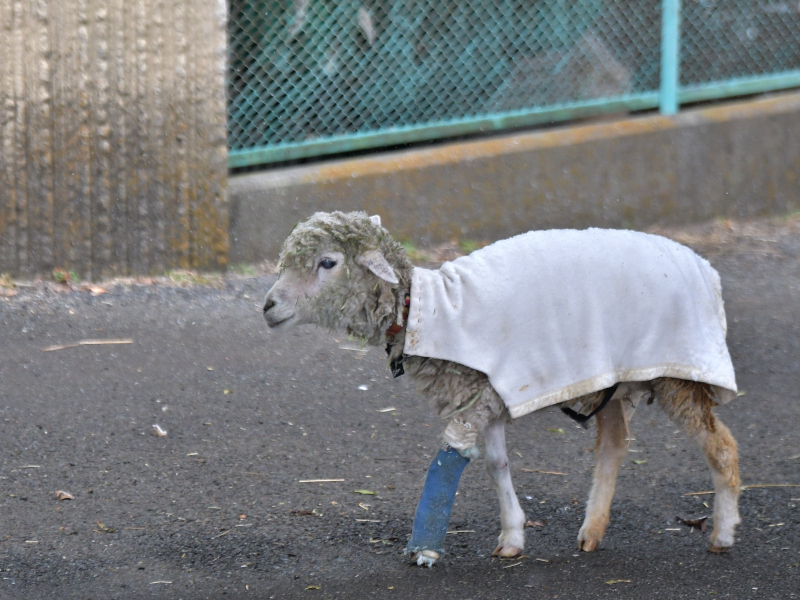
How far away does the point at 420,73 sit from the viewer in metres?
7.10

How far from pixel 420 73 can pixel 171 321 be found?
8.73 ft

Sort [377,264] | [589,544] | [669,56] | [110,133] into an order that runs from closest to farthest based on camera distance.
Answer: [377,264]
[589,544]
[110,133]
[669,56]

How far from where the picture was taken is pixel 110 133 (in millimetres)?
5965

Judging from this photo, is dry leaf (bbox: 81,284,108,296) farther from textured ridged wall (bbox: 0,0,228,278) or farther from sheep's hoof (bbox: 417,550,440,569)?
sheep's hoof (bbox: 417,550,440,569)

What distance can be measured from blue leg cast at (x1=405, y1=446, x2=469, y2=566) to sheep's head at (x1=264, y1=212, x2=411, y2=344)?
0.48m

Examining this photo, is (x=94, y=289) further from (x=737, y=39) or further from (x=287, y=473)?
(x=737, y=39)

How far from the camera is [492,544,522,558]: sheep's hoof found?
3461 millimetres

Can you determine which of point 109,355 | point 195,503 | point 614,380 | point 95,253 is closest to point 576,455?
point 614,380

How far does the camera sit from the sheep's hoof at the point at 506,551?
3461mm

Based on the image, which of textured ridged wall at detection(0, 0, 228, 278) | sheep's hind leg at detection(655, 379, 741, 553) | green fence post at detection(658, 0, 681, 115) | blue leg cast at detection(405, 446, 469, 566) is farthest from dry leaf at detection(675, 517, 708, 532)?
green fence post at detection(658, 0, 681, 115)

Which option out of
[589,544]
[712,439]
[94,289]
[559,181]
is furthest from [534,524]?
[559,181]

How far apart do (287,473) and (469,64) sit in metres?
→ 4.05

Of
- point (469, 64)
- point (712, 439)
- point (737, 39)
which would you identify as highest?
point (737, 39)

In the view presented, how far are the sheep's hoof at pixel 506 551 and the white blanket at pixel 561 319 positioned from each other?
0.57 m
